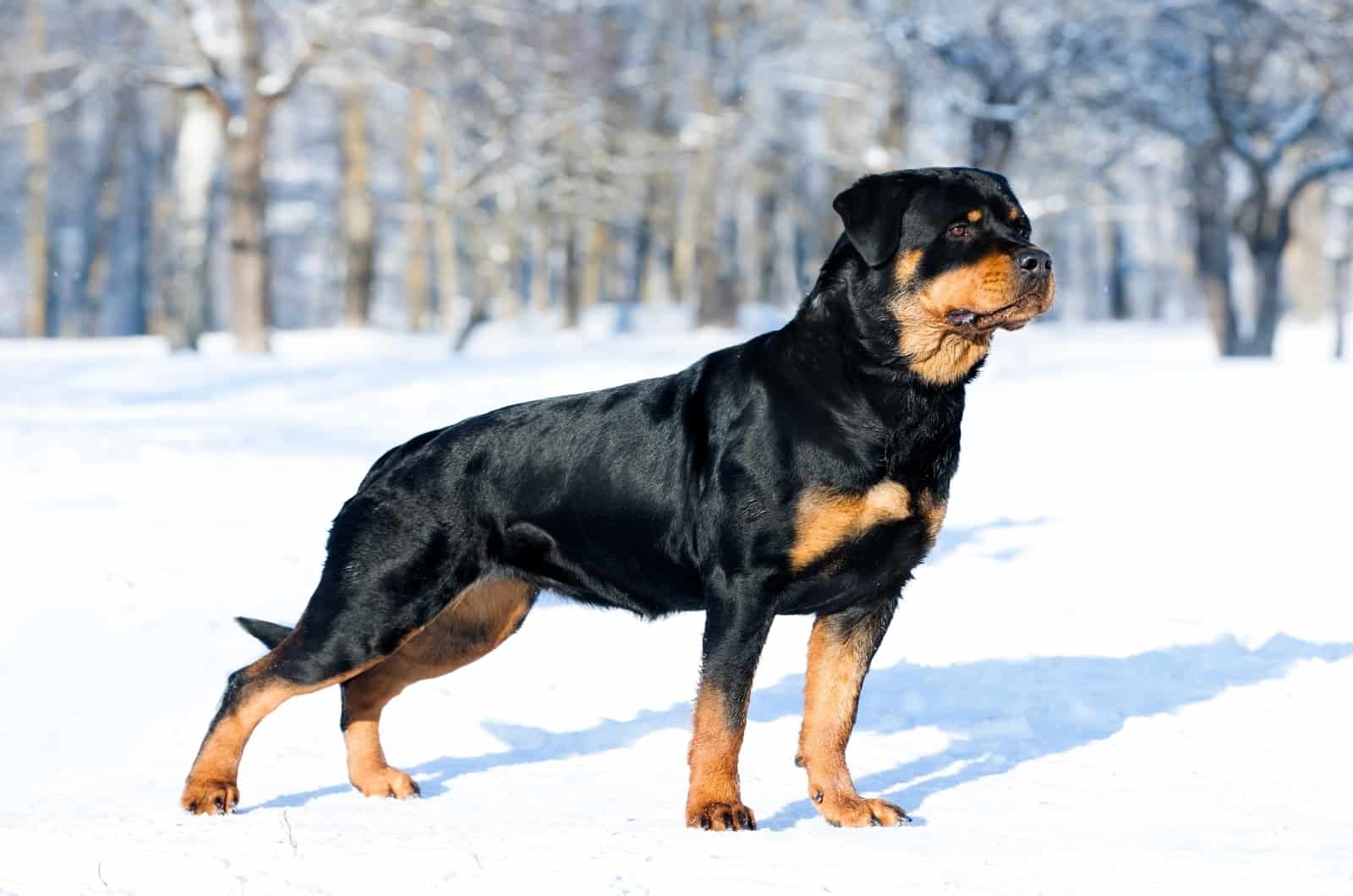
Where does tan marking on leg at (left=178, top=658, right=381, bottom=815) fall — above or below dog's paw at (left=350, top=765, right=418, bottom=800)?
above

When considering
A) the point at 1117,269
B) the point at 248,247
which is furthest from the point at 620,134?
the point at 1117,269

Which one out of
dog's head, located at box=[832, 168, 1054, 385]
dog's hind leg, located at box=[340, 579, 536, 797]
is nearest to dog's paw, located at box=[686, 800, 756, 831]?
dog's hind leg, located at box=[340, 579, 536, 797]

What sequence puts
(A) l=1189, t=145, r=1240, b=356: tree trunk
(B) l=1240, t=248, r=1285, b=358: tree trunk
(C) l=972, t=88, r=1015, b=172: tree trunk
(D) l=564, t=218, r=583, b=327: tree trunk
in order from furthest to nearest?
(D) l=564, t=218, r=583, b=327: tree trunk
(C) l=972, t=88, r=1015, b=172: tree trunk
(A) l=1189, t=145, r=1240, b=356: tree trunk
(B) l=1240, t=248, r=1285, b=358: tree trunk

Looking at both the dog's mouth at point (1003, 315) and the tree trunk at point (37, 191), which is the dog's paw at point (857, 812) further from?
the tree trunk at point (37, 191)

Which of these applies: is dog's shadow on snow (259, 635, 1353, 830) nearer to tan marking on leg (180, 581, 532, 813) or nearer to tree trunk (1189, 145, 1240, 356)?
tan marking on leg (180, 581, 532, 813)

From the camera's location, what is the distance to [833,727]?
494 cm

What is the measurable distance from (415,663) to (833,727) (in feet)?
4.59

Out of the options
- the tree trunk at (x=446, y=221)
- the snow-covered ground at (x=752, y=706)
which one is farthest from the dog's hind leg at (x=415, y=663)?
the tree trunk at (x=446, y=221)

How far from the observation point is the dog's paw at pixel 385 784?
532 centimetres

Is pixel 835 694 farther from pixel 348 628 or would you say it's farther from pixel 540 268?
pixel 540 268

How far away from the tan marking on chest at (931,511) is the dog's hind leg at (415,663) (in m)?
1.35

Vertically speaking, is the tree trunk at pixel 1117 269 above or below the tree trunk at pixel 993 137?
below

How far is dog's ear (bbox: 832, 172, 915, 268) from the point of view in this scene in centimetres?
469

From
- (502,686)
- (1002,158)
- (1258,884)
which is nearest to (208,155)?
(1002,158)
